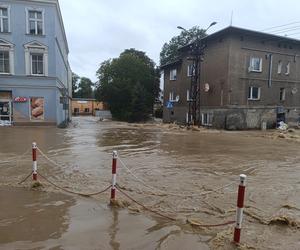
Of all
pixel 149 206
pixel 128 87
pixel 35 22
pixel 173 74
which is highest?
Answer: pixel 35 22

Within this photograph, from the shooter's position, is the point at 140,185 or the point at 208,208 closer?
the point at 208,208

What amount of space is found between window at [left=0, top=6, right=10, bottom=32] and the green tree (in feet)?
260

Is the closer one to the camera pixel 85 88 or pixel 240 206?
pixel 240 206

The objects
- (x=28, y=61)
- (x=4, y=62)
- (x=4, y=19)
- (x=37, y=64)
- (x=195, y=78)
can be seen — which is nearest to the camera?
(x=4, y=19)

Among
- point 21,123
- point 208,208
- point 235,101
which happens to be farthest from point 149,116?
point 208,208

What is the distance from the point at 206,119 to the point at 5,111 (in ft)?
64.2

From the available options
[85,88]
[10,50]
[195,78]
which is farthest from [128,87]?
[85,88]

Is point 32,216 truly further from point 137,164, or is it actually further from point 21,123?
point 21,123

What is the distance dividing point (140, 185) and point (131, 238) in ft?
10.9

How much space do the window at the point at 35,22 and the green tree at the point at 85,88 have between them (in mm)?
78892

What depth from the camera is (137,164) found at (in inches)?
442

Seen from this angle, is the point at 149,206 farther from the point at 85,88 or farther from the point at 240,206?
the point at 85,88

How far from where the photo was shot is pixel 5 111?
94.1 feet

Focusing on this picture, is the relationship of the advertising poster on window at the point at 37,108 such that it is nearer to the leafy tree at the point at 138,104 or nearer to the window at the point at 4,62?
the window at the point at 4,62
